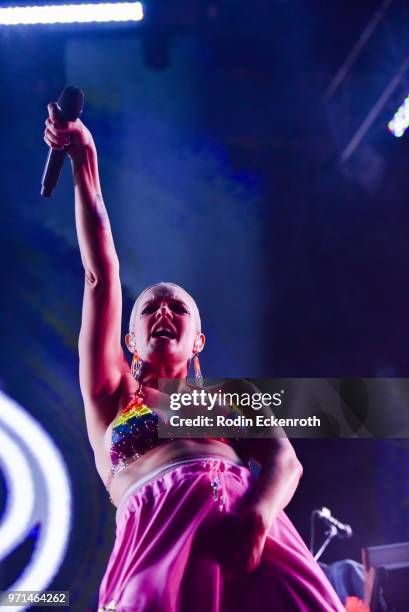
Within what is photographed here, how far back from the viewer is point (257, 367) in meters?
1.93

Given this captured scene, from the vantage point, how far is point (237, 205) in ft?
6.72

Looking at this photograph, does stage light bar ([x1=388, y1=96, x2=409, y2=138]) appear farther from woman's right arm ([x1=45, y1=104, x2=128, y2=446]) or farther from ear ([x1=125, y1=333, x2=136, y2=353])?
ear ([x1=125, y1=333, x2=136, y2=353])

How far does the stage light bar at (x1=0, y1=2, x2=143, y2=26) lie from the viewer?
6.86ft

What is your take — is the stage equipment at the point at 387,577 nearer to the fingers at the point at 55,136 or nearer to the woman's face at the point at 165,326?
the woman's face at the point at 165,326

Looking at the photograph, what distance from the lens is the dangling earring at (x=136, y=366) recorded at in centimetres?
180

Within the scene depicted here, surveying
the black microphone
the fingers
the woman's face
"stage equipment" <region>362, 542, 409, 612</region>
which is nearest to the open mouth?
the woman's face

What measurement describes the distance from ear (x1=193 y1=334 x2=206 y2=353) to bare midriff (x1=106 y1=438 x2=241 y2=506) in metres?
0.31

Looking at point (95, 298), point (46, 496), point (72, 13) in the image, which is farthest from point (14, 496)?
point (72, 13)

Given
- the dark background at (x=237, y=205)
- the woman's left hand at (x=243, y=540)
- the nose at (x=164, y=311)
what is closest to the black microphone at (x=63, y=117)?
the dark background at (x=237, y=205)

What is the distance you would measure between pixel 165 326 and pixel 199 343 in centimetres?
13

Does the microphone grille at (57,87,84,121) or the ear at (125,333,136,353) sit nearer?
the microphone grille at (57,87,84,121)

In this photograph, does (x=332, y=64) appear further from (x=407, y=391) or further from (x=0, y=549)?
(x=0, y=549)

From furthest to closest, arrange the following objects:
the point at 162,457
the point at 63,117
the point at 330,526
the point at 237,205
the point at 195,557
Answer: the point at 237,205 < the point at 330,526 < the point at 63,117 < the point at 162,457 < the point at 195,557

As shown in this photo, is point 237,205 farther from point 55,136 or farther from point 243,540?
point 243,540
